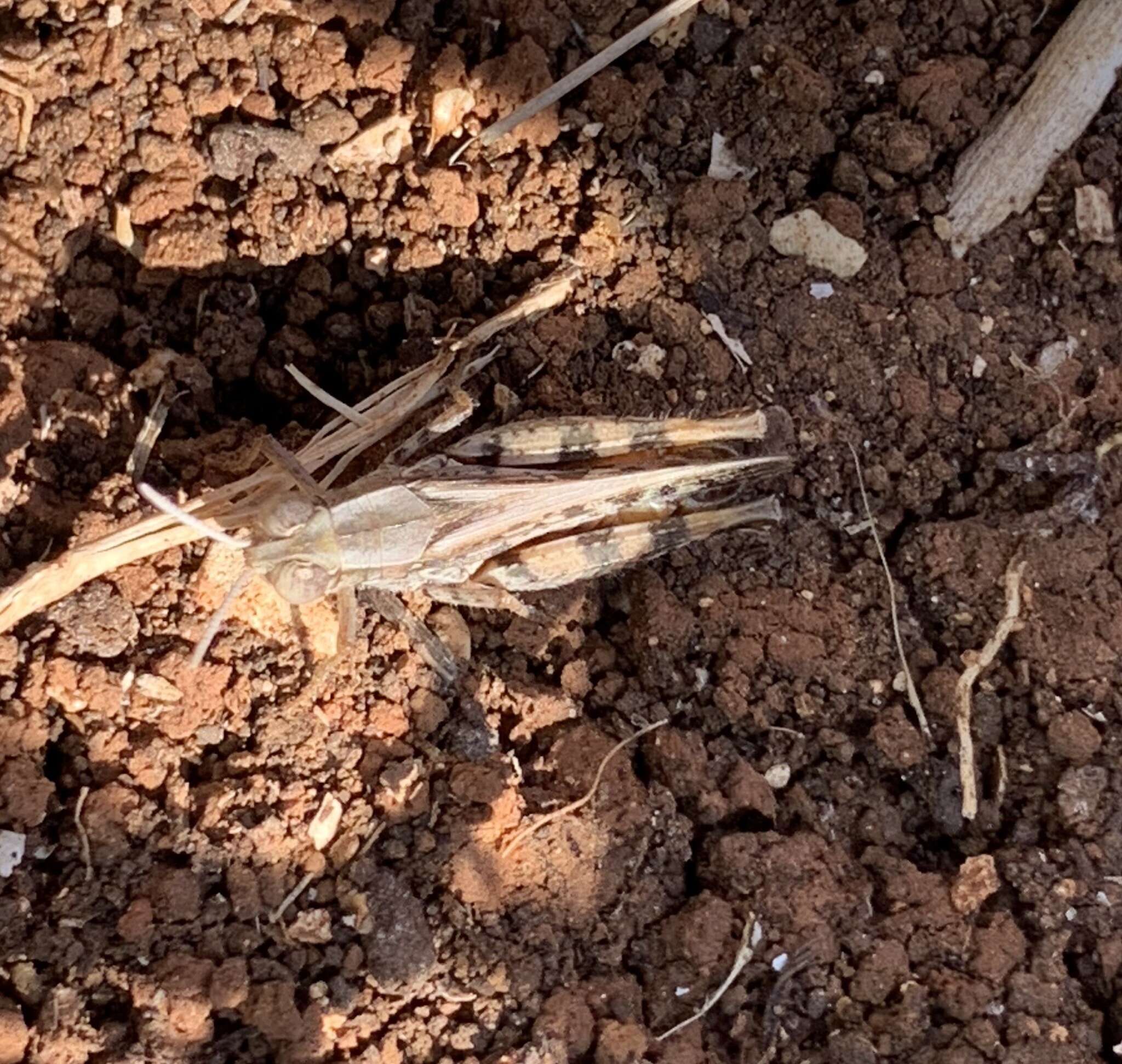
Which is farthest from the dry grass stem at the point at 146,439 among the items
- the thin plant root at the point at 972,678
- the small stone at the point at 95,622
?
the thin plant root at the point at 972,678

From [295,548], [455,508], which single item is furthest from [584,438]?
[295,548]

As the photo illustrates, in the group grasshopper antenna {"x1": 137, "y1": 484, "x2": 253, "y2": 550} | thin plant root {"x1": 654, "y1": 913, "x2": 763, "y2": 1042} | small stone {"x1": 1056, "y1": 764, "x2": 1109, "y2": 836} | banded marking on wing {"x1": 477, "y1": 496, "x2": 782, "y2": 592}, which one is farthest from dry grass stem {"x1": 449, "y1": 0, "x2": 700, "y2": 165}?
small stone {"x1": 1056, "y1": 764, "x2": 1109, "y2": 836}

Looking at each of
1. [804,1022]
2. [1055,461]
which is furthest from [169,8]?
[804,1022]

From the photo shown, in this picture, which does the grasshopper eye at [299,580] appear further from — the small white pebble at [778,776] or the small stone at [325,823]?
the small white pebble at [778,776]

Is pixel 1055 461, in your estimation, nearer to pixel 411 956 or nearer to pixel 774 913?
pixel 774 913

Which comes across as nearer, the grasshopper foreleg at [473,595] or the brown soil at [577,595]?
the brown soil at [577,595]

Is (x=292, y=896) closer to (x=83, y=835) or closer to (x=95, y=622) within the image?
(x=83, y=835)
